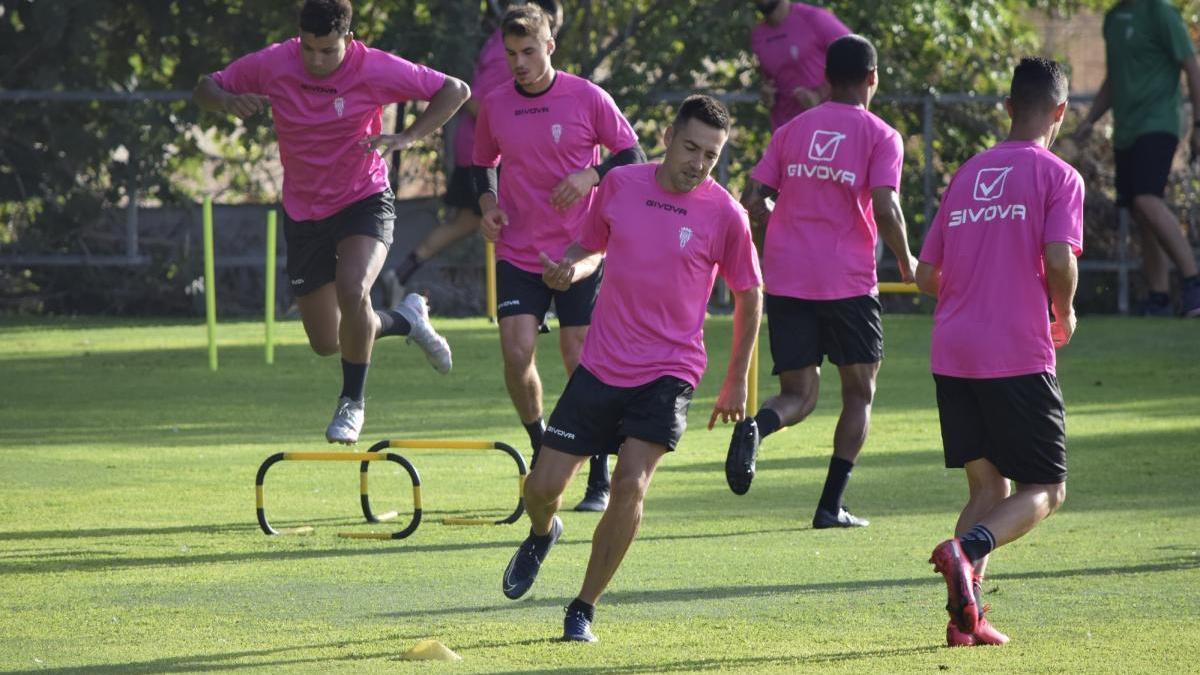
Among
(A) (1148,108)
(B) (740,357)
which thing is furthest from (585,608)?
(A) (1148,108)

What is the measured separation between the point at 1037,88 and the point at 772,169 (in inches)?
110

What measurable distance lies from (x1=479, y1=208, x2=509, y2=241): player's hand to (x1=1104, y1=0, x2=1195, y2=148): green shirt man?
7588 mm

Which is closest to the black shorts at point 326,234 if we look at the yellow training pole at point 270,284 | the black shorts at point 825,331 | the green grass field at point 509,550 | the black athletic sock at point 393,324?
the black athletic sock at point 393,324

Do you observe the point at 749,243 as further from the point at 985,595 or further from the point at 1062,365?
the point at 1062,365

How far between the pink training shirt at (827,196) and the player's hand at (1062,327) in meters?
2.49

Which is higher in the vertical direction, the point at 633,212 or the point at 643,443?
the point at 633,212

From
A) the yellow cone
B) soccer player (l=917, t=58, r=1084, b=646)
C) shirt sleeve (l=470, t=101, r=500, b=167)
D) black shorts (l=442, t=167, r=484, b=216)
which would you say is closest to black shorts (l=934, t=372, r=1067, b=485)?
soccer player (l=917, t=58, r=1084, b=646)

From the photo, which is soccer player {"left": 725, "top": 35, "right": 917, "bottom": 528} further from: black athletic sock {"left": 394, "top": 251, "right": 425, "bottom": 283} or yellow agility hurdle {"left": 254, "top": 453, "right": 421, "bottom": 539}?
black athletic sock {"left": 394, "top": 251, "right": 425, "bottom": 283}

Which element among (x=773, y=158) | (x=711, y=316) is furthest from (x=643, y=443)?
(x=711, y=316)

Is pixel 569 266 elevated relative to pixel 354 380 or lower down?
elevated

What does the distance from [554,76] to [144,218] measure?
41.6 ft

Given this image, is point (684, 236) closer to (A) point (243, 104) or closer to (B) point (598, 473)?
(B) point (598, 473)

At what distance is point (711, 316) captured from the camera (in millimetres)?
20656

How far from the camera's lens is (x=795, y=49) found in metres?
15.9
